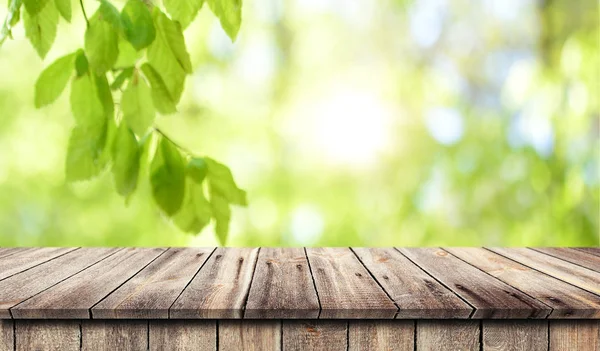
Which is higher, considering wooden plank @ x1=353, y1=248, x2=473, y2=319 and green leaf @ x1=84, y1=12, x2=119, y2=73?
green leaf @ x1=84, y1=12, x2=119, y2=73

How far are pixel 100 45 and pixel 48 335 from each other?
506mm

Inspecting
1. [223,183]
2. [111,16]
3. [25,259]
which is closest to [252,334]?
[223,183]

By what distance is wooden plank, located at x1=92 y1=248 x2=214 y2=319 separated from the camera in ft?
3.14

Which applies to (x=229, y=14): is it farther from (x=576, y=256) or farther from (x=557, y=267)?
(x=576, y=256)

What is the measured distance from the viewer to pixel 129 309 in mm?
954

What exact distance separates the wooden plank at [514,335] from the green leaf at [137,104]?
0.60 meters

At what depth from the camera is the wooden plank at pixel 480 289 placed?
0.97 meters

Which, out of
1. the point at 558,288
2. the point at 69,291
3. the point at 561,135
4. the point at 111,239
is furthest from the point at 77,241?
the point at 558,288

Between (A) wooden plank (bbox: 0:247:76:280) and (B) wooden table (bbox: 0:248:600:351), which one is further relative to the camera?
(A) wooden plank (bbox: 0:247:76:280)

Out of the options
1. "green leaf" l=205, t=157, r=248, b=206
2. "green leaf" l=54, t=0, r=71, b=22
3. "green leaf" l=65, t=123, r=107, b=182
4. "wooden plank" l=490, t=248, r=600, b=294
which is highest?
"green leaf" l=54, t=0, r=71, b=22

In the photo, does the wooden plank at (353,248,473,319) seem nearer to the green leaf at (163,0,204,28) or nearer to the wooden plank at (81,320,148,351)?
the wooden plank at (81,320,148,351)

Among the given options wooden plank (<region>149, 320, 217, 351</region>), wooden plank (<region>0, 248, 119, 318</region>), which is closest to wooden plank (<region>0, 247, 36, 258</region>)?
wooden plank (<region>0, 248, 119, 318</region>)

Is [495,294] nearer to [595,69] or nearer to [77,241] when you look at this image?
[595,69]

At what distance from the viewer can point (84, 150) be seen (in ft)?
2.40
